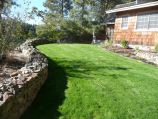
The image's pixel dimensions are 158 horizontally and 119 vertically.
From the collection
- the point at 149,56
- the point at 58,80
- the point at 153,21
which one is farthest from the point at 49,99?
the point at 153,21

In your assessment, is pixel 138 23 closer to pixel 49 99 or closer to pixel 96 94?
pixel 96 94

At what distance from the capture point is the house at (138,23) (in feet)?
57.0

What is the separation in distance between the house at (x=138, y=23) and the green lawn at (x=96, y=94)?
681 centimetres

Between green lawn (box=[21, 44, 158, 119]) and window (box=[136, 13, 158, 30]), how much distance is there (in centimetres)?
689

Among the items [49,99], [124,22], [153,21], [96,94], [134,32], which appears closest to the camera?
[49,99]

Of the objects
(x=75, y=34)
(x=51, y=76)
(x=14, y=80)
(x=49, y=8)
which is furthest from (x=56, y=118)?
(x=49, y=8)

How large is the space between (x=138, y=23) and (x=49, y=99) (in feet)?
43.3

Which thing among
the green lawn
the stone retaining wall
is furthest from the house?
the green lawn

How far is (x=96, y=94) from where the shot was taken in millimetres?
7859

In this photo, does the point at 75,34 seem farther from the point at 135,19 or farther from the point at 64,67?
the point at 64,67

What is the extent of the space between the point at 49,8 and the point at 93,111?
48316 millimetres

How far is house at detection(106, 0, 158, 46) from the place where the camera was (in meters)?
17.4

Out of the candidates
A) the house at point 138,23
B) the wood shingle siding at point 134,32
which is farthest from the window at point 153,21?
the wood shingle siding at point 134,32

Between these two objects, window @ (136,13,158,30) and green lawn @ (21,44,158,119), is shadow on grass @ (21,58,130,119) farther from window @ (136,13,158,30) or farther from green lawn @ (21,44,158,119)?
window @ (136,13,158,30)
